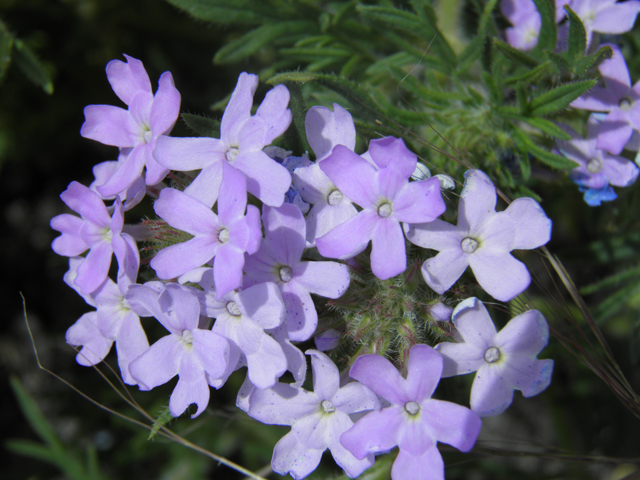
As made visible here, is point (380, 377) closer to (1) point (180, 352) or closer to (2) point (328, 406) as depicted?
(2) point (328, 406)

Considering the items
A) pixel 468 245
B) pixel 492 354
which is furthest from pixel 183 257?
pixel 492 354

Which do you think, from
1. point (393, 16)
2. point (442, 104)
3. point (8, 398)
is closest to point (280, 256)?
point (442, 104)

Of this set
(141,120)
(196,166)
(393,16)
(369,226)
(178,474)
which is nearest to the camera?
(369,226)

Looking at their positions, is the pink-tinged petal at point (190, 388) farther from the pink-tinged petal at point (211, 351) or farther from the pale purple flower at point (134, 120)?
the pale purple flower at point (134, 120)

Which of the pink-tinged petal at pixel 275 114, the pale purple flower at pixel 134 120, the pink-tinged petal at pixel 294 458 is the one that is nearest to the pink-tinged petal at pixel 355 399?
the pink-tinged petal at pixel 294 458

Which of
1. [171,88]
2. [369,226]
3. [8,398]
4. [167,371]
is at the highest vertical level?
[171,88]

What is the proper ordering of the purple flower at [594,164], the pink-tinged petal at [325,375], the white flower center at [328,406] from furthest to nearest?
the purple flower at [594,164] < the white flower center at [328,406] < the pink-tinged petal at [325,375]

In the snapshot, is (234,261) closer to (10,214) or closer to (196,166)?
(196,166)
